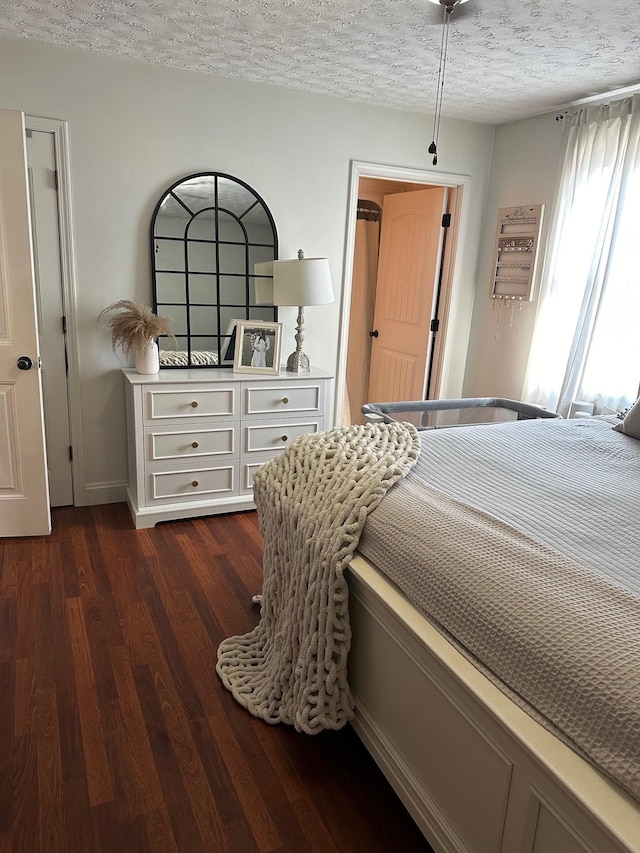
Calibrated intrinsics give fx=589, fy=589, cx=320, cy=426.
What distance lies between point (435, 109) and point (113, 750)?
387cm

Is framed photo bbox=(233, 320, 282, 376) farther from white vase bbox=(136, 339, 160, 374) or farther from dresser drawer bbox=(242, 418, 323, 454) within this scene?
white vase bbox=(136, 339, 160, 374)

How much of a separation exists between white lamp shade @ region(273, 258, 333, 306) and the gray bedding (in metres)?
1.53

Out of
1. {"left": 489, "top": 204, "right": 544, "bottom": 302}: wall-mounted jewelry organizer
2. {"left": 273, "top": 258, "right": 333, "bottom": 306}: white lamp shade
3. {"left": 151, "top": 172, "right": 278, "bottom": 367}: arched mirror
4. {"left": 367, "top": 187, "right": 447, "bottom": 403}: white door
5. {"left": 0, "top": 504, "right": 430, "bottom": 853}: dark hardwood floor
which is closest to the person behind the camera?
{"left": 0, "top": 504, "right": 430, "bottom": 853}: dark hardwood floor

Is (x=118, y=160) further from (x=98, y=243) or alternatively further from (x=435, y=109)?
(x=435, y=109)

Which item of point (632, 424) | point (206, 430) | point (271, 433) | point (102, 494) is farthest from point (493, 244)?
point (102, 494)

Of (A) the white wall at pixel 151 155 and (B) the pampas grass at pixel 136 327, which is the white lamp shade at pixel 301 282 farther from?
(B) the pampas grass at pixel 136 327

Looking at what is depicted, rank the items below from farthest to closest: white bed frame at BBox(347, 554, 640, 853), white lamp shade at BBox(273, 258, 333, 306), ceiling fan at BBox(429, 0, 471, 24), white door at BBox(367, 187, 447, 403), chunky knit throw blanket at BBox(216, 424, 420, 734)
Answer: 1. white door at BBox(367, 187, 447, 403)
2. white lamp shade at BBox(273, 258, 333, 306)
3. ceiling fan at BBox(429, 0, 471, 24)
4. chunky knit throw blanket at BBox(216, 424, 420, 734)
5. white bed frame at BBox(347, 554, 640, 853)

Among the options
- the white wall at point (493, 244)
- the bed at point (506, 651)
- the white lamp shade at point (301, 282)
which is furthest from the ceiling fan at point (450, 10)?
the bed at point (506, 651)

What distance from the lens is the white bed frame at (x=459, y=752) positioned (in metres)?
0.95

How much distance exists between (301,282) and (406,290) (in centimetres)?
159

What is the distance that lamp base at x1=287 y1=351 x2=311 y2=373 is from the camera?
3645 millimetres

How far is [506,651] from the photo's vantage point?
3.77ft

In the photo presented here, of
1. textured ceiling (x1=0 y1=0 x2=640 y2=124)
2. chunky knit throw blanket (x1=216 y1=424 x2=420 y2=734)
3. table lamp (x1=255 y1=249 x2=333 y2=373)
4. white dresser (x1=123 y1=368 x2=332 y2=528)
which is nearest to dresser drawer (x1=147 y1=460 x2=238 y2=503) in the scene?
white dresser (x1=123 y1=368 x2=332 y2=528)

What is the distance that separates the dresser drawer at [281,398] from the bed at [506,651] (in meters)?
1.63
